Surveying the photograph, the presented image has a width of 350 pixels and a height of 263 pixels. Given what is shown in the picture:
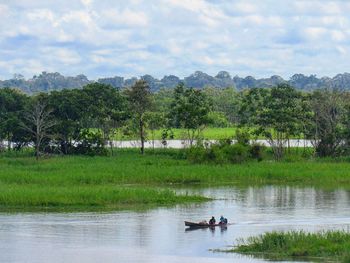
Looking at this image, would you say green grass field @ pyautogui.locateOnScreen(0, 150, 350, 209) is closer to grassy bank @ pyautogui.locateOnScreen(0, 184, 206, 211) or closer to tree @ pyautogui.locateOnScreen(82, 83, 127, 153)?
grassy bank @ pyautogui.locateOnScreen(0, 184, 206, 211)

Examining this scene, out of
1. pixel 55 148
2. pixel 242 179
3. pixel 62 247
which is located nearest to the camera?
pixel 62 247

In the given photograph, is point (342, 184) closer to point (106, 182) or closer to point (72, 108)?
point (106, 182)

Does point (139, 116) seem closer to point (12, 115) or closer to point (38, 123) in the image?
point (12, 115)

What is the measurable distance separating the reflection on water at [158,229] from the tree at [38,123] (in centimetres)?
2320

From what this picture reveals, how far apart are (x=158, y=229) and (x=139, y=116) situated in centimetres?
4322

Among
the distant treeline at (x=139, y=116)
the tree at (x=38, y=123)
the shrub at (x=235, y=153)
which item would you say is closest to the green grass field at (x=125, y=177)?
the shrub at (x=235, y=153)

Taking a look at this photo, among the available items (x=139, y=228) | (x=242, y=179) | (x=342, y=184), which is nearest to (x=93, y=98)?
A: (x=242, y=179)

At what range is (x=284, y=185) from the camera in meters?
62.1

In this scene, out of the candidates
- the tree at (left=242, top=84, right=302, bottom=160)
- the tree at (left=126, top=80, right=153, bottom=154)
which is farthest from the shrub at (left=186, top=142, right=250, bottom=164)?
the tree at (left=126, top=80, right=153, bottom=154)

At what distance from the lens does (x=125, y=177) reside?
61.1 m

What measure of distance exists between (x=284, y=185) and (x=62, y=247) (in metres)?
27.2

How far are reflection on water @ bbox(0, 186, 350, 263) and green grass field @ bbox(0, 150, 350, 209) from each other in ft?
8.71

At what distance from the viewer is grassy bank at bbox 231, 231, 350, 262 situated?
32875 millimetres

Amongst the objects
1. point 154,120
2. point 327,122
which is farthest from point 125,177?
point 327,122
